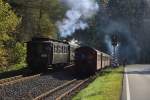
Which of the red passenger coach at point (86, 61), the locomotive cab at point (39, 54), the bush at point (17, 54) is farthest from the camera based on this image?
the bush at point (17, 54)

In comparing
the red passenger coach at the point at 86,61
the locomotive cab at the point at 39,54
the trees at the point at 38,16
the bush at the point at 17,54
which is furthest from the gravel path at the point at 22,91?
the trees at the point at 38,16

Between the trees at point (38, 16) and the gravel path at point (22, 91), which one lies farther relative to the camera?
the trees at point (38, 16)

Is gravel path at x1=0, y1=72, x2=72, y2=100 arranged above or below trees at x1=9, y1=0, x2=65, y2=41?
below

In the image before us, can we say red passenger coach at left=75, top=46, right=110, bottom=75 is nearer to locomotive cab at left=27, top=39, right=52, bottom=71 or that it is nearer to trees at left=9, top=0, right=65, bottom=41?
locomotive cab at left=27, top=39, right=52, bottom=71

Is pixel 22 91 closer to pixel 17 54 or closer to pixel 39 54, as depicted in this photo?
pixel 39 54

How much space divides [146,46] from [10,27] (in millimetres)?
61965

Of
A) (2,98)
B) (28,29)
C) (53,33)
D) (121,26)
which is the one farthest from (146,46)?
(2,98)

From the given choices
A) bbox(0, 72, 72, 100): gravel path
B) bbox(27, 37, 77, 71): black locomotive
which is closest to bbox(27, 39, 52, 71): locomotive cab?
bbox(27, 37, 77, 71): black locomotive

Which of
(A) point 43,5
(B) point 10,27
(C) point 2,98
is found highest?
(A) point 43,5

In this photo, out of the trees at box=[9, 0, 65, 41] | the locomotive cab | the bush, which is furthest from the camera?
the trees at box=[9, 0, 65, 41]

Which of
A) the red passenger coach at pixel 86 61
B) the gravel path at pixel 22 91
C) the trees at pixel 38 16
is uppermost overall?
the trees at pixel 38 16

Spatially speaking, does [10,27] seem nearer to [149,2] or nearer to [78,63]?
[78,63]

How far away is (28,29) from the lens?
5919cm

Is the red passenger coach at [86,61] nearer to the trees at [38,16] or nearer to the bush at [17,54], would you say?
the bush at [17,54]
